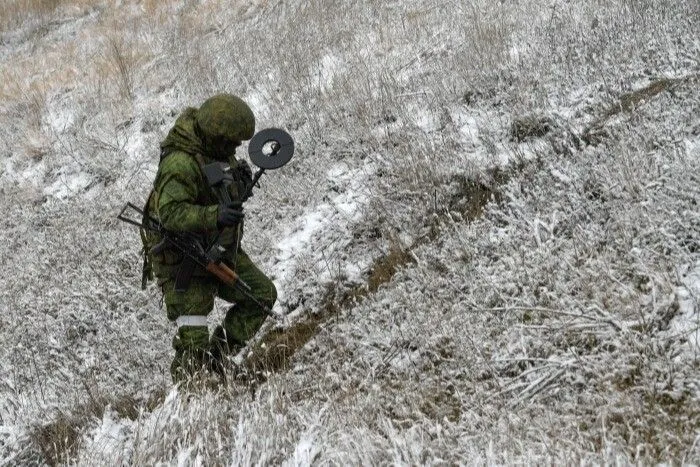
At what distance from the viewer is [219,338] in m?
4.02

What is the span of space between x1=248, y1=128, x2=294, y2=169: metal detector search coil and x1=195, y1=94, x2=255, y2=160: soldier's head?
0.13m

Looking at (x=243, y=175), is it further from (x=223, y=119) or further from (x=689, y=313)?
(x=689, y=313)

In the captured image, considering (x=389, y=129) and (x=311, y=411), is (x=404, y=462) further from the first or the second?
(x=389, y=129)

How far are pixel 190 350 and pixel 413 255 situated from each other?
4.68 ft

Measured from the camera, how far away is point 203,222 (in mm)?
3502

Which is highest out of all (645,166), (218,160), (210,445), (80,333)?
(218,160)

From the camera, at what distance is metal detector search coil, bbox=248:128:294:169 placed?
139 inches

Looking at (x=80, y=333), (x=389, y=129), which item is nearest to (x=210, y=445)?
(x=80, y=333)

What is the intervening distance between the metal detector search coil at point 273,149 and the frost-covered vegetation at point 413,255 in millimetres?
1060

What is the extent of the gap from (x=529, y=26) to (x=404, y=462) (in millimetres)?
5086

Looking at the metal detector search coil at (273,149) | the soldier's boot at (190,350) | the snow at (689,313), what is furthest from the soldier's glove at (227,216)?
the snow at (689,313)

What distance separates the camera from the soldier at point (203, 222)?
356 cm

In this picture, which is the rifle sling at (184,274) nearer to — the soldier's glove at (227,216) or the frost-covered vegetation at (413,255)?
the soldier's glove at (227,216)

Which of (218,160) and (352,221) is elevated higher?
(218,160)
